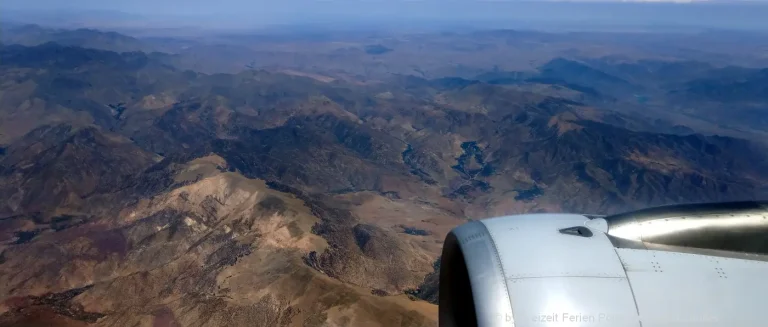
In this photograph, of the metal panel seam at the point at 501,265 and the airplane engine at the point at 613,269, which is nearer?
the airplane engine at the point at 613,269

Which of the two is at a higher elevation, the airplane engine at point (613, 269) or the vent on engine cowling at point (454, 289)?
the airplane engine at point (613, 269)

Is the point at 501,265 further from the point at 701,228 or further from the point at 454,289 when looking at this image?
the point at 701,228

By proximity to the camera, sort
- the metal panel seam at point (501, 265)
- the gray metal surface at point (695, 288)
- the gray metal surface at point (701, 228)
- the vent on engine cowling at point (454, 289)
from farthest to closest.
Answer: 1. the vent on engine cowling at point (454, 289)
2. the gray metal surface at point (701, 228)
3. the metal panel seam at point (501, 265)
4. the gray metal surface at point (695, 288)

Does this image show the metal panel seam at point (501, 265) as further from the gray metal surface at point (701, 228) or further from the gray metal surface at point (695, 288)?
the gray metal surface at point (701, 228)

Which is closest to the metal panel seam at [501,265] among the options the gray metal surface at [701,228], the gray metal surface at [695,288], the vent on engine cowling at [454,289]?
the vent on engine cowling at [454,289]

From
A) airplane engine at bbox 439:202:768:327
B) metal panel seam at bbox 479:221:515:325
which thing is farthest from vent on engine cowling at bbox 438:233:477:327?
metal panel seam at bbox 479:221:515:325

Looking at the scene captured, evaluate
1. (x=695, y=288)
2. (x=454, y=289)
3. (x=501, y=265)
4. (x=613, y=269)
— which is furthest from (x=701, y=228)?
(x=454, y=289)
